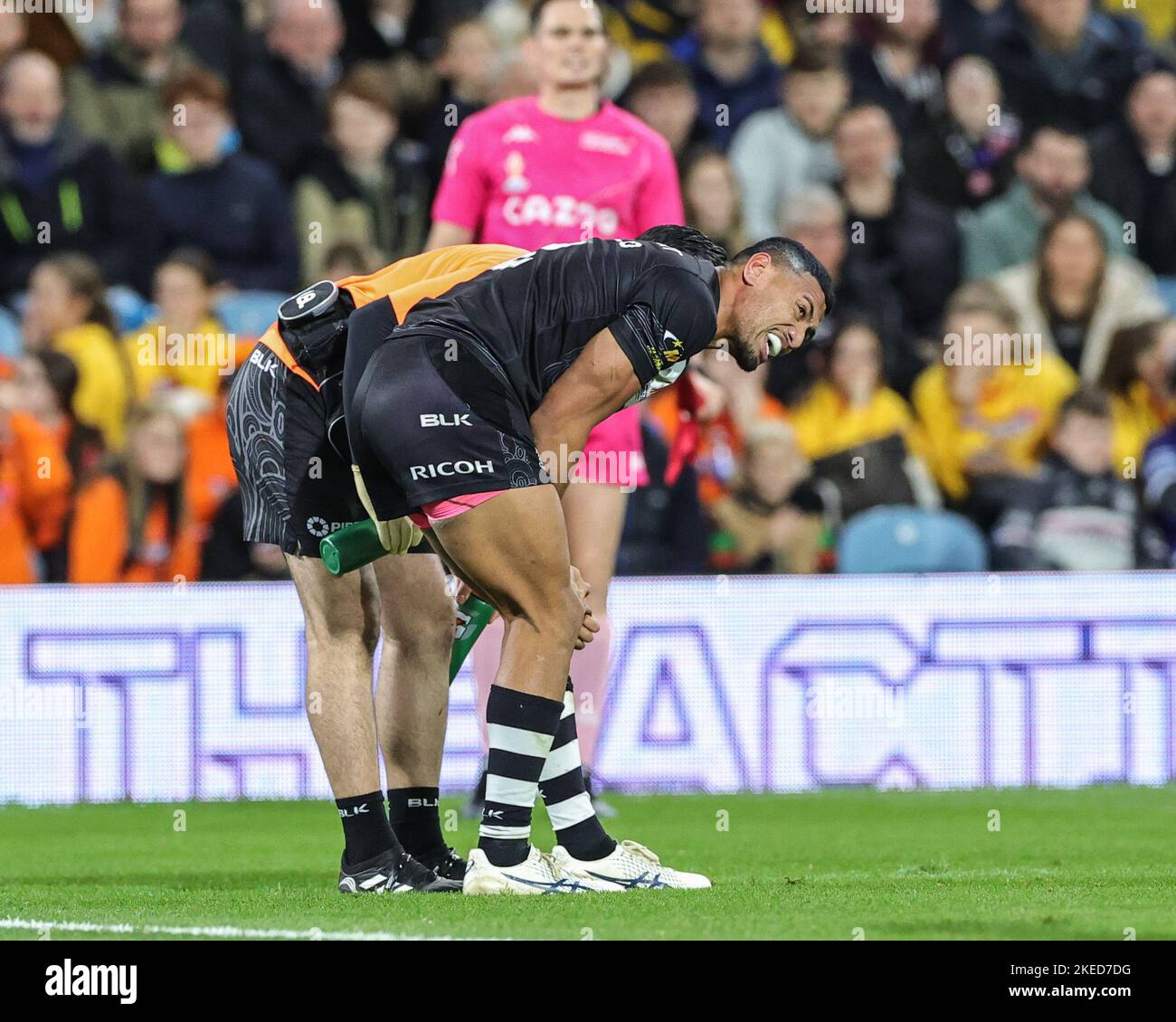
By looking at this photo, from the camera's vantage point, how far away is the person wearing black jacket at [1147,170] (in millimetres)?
12023

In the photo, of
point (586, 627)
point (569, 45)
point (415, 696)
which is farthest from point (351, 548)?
point (569, 45)

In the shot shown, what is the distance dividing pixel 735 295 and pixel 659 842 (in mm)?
2518

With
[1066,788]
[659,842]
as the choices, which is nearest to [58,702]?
[659,842]

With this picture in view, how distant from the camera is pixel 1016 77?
12.3 meters

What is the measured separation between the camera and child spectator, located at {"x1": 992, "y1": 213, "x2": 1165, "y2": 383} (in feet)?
37.7

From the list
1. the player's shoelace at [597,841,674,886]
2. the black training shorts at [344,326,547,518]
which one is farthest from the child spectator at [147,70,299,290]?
the player's shoelace at [597,841,674,886]

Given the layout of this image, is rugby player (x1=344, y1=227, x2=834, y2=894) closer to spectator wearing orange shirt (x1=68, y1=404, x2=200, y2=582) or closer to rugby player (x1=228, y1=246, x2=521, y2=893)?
rugby player (x1=228, y1=246, x2=521, y2=893)

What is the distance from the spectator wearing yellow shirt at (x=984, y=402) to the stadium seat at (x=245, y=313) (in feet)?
12.1

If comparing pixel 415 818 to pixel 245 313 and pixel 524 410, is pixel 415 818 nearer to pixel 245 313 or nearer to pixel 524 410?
pixel 524 410

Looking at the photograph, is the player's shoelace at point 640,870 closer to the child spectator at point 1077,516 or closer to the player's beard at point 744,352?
the player's beard at point 744,352

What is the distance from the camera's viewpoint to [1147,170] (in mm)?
12094

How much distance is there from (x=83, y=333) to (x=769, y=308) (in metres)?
6.51

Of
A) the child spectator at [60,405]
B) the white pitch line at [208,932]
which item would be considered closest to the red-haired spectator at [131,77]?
the child spectator at [60,405]

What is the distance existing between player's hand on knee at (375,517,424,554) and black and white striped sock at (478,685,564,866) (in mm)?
529
